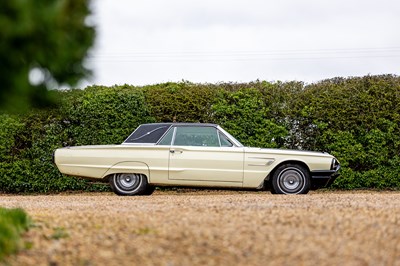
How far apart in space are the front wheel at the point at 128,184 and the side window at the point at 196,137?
3.27 feet

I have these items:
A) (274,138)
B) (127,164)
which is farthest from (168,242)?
(274,138)

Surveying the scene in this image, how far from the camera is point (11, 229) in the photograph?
5.63 meters

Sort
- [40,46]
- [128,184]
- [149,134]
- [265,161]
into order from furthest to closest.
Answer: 1. [128,184]
2. [149,134]
3. [265,161]
4. [40,46]

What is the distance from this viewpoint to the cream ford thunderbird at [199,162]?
42.2 ft

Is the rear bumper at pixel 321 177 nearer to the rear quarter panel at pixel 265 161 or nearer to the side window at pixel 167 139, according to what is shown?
the rear quarter panel at pixel 265 161

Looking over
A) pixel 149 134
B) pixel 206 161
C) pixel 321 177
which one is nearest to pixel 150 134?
pixel 149 134

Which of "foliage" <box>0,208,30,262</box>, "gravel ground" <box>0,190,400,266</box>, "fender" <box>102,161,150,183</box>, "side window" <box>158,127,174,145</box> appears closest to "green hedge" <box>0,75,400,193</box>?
"side window" <box>158,127,174,145</box>

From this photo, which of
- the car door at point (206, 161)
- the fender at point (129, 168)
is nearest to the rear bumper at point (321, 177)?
the car door at point (206, 161)

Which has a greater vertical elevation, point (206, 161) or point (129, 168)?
point (206, 161)

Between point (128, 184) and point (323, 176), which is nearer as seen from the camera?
point (323, 176)

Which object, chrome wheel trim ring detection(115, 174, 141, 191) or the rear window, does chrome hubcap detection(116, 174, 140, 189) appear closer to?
chrome wheel trim ring detection(115, 174, 141, 191)

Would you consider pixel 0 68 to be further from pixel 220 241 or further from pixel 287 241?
pixel 287 241

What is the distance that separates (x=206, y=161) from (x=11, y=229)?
7.42 metres

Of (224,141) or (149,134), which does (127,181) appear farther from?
(224,141)
